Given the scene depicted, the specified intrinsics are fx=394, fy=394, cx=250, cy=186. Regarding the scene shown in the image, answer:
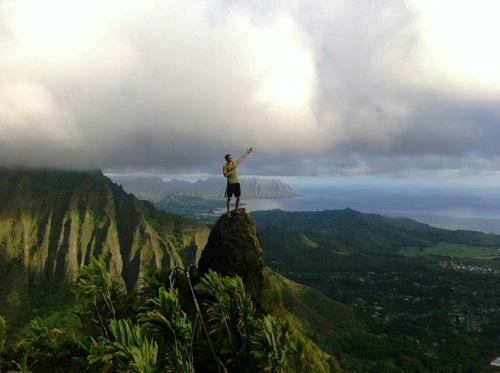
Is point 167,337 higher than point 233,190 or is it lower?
lower

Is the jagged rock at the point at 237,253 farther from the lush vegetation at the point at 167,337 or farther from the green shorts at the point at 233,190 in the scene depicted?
the lush vegetation at the point at 167,337

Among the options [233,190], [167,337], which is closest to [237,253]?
[233,190]

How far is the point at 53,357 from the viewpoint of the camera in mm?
26281

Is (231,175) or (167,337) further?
(231,175)

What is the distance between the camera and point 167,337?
18.7m

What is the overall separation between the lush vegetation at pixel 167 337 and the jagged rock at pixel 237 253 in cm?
270

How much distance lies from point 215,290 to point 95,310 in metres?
12.1

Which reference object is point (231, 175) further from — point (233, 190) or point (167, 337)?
point (167, 337)

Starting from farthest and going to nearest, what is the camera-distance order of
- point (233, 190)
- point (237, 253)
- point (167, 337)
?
point (233, 190)
point (237, 253)
point (167, 337)

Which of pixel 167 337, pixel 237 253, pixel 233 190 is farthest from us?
pixel 233 190

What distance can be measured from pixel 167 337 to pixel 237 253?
438 inches

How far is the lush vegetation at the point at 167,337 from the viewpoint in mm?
17000

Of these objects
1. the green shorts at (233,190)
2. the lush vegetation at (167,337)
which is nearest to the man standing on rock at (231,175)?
the green shorts at (233,190)

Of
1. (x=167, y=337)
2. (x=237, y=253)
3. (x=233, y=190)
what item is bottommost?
(x=167, y=337)
